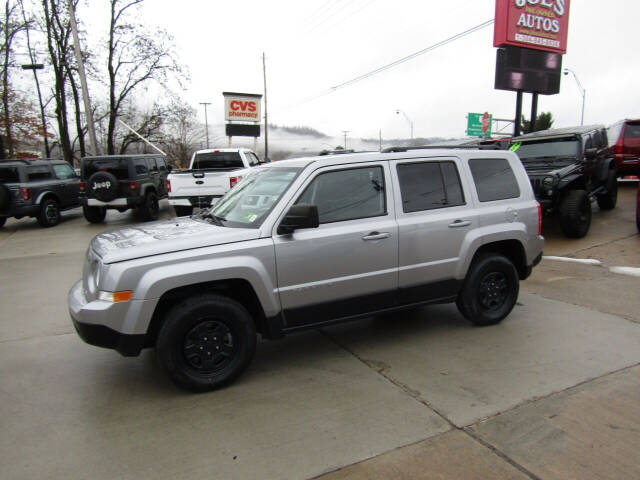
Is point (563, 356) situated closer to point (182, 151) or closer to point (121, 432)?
point (121, 432)

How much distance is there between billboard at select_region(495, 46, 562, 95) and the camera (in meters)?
15.0

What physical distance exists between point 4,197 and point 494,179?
12.9 metres

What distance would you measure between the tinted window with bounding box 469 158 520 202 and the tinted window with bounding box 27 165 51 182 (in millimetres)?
13198

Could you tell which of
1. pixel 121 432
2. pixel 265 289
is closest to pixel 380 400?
pixel 265 289

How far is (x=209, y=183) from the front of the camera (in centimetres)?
1133

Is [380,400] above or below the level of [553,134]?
below

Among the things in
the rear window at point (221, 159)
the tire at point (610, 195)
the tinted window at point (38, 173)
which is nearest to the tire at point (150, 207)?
the rear window at point (221, 159)

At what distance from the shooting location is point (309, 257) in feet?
12.0

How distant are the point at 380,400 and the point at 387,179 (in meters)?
1.94

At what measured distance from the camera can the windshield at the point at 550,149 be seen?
9109mm

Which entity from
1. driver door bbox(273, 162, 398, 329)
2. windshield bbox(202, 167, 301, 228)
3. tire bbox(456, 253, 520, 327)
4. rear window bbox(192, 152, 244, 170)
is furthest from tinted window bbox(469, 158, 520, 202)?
rear window bbox(192, 152, 244, 170)

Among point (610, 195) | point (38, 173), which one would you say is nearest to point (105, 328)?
point (610, 195)

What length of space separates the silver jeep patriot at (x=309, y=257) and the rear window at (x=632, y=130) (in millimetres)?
9703

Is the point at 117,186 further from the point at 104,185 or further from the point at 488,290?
the point at 488,290
